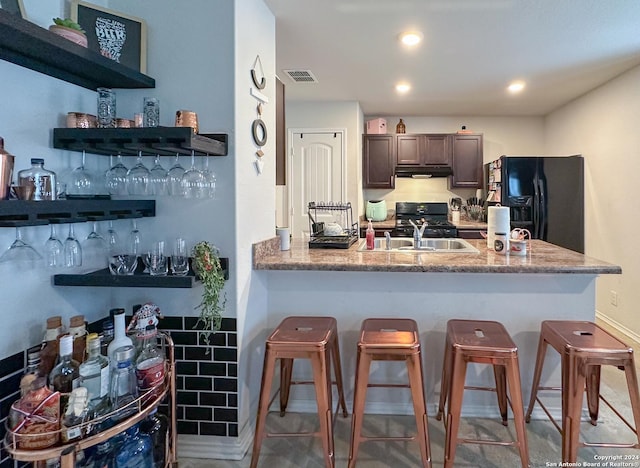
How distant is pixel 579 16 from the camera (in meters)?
2.45

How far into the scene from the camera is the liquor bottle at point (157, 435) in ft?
5.33

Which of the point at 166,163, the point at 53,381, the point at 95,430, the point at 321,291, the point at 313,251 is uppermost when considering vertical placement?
the point at 166,163

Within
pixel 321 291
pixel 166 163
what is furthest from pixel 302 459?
pixel 166 163

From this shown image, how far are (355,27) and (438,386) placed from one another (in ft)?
7.54

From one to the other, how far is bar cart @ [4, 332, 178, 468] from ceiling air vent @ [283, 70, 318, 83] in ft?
8.91

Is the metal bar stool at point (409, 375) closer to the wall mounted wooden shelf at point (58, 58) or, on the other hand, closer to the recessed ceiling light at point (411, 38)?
the wall mounted wooden shelf at point (58, 58)

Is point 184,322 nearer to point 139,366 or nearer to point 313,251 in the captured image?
point 139,366

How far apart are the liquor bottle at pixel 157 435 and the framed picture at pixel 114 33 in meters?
1.57

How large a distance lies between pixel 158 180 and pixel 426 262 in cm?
139

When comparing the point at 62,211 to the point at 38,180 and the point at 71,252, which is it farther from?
the point at 71,252

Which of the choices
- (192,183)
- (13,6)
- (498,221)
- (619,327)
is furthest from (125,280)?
(619,327)

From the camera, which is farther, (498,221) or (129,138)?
(498,221)

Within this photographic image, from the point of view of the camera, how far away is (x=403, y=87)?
404 cm

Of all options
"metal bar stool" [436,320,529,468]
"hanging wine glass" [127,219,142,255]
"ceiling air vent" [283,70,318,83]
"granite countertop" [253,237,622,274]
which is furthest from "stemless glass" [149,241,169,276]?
"ceiling air vent" [283,70,318,83]
